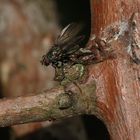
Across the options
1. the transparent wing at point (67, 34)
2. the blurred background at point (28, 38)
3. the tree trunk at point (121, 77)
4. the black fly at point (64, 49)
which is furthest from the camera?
the blurred background at point (28, 38)

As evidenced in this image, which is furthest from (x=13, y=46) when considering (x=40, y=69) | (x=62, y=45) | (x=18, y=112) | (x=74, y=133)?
(x=18, y=112)

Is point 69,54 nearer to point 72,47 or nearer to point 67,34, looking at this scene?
point 72,47

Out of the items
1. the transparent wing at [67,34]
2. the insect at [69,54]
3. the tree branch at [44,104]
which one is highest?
the transparent wing at [67,34]

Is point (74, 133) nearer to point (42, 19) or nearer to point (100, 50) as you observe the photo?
point (42, 19)

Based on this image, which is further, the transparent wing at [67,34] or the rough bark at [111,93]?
the transparent wing at [67,34]

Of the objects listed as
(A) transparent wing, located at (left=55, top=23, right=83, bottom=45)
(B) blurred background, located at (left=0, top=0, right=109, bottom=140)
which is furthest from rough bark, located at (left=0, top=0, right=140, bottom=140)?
(B) blurred background, located at (left=0, top=0, right=109, bottom=140)

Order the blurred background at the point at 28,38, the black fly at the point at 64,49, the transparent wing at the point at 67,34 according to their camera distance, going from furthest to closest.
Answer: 1. the blurred background at the point at 28,38
2. the transparent wing at the point at 67,34
3. the black fly at the point at 64,49

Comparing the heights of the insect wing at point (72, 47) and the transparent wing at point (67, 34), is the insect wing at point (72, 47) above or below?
below

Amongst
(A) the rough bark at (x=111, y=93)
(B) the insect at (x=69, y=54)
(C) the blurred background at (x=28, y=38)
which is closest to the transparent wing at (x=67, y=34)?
(B) the insect at (x=69, y=54)

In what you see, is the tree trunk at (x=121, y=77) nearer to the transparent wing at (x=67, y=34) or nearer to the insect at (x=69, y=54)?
the insect at (x=69, y=54)
